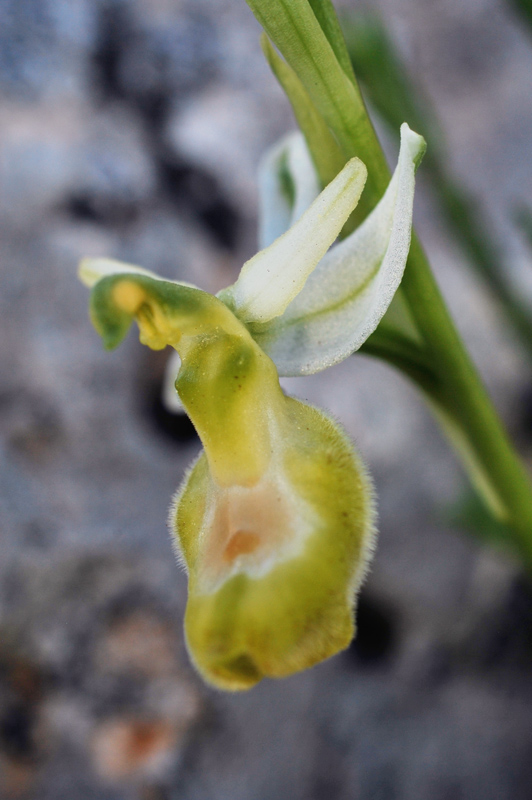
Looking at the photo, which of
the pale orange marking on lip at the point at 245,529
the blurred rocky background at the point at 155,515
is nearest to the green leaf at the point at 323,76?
the pale orange marking on lip at the point at 245,529

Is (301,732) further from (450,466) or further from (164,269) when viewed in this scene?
(164,269)

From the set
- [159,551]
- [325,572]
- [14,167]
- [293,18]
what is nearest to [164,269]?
[14,167]

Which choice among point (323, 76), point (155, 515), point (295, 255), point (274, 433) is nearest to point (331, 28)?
point (323, 76)

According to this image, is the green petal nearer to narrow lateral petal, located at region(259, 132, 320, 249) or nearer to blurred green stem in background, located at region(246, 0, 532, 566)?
blurred green stem in background, located at region(246, 0, 532, 566)

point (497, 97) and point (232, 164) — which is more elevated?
point (232, 164)

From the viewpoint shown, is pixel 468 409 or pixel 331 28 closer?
pixel 331 28

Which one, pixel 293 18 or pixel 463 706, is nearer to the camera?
pixel 293 18

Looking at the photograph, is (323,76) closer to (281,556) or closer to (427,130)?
(281,556)
